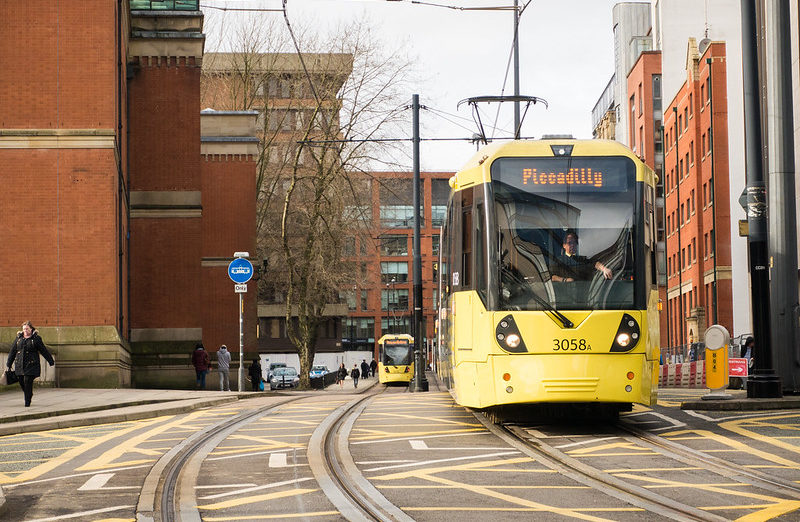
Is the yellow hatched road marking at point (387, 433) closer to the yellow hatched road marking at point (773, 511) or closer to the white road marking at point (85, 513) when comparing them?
the white road marking at point (85, 513)

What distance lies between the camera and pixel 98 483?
10422 millimetres

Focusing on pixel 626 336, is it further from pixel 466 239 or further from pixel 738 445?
pixel 466 239

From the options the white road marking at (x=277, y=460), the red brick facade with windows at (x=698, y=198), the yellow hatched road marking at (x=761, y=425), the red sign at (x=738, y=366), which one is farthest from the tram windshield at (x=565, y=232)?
the red brick facade with windows at (x=698, y=198)

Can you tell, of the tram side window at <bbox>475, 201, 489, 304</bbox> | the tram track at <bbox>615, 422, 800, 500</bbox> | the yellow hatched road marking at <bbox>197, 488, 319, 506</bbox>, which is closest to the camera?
the yellow hatched road marking at <bbox>197, 488, 319, 506</bbox>

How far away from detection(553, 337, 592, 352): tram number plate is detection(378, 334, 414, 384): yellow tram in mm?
53198

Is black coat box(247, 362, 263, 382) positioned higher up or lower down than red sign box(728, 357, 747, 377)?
lower down

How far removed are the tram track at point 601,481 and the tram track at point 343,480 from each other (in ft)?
5.81

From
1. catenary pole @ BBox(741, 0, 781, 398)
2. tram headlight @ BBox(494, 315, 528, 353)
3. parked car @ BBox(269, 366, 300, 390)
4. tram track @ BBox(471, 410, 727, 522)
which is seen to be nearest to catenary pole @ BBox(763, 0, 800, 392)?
catenary pole @ BBox(741, 0, 781, 398)

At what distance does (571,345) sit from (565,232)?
4.53 feet

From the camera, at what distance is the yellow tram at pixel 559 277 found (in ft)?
43.9

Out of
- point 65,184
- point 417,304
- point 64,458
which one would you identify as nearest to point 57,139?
point 65,184

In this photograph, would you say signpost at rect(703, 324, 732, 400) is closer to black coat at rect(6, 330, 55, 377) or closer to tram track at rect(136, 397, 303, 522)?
tram track at rect(136, 397, 303, 522)

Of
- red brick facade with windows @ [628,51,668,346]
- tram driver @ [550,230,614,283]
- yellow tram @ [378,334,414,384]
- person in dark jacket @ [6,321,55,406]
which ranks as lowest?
yellow tram @ [378,334,414,384]

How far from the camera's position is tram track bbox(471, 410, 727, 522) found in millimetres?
8070
